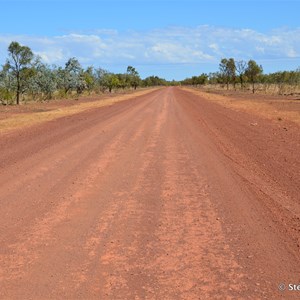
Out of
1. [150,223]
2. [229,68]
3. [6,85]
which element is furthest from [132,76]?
[150,223]

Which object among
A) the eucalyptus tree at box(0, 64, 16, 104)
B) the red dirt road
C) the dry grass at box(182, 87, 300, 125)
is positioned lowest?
the red dirt road

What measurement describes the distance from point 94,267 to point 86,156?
715 cm

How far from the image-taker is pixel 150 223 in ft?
21.2

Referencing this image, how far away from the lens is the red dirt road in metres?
4.58

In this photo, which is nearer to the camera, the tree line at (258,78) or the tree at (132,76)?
the tree line at (258,78)

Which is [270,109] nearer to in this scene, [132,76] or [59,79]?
[59,79]

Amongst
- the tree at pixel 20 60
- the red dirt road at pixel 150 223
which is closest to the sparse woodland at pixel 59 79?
the tree at pixel 20 60

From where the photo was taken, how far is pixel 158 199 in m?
7.73

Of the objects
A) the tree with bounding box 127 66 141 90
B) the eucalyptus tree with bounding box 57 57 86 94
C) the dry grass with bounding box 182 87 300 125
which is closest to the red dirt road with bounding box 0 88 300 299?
the dry grass with bounding box 182 87 300 125

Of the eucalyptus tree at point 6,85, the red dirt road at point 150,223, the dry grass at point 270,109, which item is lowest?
the red dirt road at point 150,223

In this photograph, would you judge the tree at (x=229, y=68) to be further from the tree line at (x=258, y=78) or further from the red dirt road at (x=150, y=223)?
the red dirt road at (x=150, y=223)

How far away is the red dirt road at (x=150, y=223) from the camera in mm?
4578

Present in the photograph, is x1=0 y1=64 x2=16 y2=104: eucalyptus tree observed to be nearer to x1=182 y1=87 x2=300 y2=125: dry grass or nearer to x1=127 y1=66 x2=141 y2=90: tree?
x1=182 y1=87 x2=300 y2=125: dry grass

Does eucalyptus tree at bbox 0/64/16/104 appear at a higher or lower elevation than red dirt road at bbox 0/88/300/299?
higher
